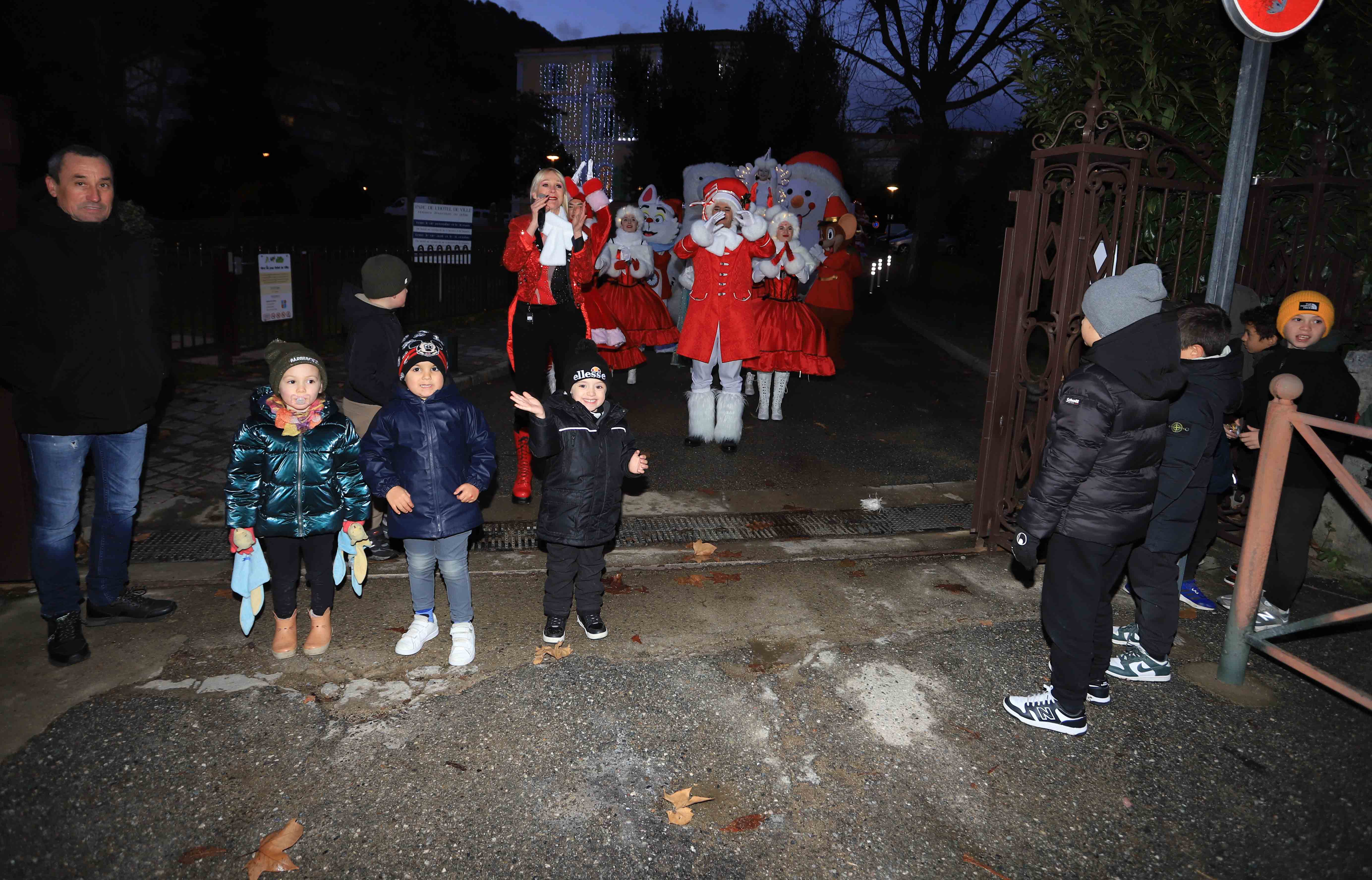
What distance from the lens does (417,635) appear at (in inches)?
159

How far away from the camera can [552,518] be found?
3.98 m

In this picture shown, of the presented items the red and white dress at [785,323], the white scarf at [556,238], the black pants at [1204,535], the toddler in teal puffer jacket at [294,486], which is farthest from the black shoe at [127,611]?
the red and white dress at [785,323]

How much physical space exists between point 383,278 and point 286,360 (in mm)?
1126

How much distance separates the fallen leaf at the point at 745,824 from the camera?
290cm

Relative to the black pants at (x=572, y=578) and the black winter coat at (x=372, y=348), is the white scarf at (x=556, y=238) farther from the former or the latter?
the black pants at (x=572, y=578)

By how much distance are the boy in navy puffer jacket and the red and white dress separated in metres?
4.69

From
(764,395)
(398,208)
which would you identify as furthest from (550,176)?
(398,208)

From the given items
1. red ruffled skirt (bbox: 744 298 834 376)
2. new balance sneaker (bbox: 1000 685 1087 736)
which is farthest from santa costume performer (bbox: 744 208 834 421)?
new balance sneaker (bbox: 1000 685 1087 736)

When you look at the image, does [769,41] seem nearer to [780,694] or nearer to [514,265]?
[514,265]

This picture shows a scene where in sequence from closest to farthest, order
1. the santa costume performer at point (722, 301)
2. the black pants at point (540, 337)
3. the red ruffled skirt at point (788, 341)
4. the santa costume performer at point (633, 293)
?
the black pants at point (540, 337) → the santa costume performer at point (722, 301) → the red ruffled skirt at point (788, 341) → the santa costume performer at point (633, 293)

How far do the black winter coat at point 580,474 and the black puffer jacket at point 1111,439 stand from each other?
1827 millimetres

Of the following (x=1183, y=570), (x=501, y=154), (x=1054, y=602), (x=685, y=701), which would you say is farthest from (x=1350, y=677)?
(x=501, y=154)

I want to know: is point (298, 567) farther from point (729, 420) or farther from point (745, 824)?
point (729, 420)

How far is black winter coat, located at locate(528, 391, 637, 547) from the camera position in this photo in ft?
12.9
